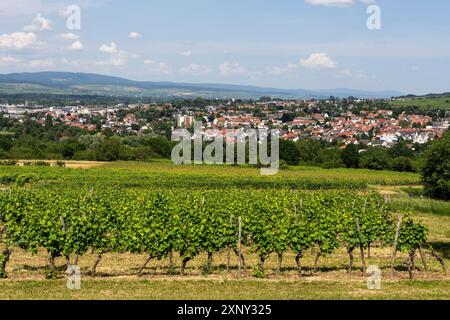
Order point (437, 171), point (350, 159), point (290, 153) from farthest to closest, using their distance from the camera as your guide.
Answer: point (290, 153) → point (350, 159) → point (437, 171)

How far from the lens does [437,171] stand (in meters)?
54.3

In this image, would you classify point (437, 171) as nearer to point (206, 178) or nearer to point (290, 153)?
point (206, 178)

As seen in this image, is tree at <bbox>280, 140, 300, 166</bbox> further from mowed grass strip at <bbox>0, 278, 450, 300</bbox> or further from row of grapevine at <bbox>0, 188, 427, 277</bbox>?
mowed grass strip at <bbox>0, 278, 450, 300</bbox>

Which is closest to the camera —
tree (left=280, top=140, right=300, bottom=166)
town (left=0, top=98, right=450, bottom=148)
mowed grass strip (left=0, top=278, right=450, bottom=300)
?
mowed grass strip (left=0, top=278, right=450, bottom=300)

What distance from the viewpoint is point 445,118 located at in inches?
6826

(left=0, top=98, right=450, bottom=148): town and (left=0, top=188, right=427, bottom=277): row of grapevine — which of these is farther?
(left=0, top=98, right=450, bottom=148): town

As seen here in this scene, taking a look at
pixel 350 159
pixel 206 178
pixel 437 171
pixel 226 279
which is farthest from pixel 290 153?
pixel 226 279

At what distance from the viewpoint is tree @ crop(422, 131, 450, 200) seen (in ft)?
176

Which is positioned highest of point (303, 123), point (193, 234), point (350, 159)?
→ point (193, 234)

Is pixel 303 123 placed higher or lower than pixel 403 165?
higher

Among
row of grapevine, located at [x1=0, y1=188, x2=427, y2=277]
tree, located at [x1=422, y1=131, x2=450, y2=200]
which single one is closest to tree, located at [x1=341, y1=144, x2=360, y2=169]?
tree, located at [x1=422, y1=131, x2=450, y2=200]

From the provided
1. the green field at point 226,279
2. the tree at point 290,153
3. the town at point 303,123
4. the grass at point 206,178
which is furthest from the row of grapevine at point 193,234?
the town at point 303,123

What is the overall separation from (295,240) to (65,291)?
7.10m

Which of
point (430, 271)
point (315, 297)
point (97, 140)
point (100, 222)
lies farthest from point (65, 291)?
point (97, 140)
